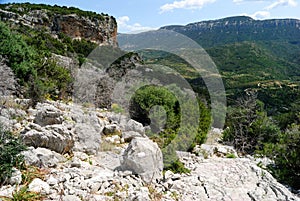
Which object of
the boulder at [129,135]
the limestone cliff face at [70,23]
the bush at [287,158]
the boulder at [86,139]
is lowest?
the bush at [287,158]

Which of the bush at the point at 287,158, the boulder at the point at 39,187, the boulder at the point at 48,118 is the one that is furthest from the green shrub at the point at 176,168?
the bush at the point at 287,158

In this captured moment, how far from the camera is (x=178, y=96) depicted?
8.87 m

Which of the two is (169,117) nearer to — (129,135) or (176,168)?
(129,135)

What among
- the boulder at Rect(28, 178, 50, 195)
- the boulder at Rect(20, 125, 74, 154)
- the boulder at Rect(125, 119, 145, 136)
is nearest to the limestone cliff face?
the boulder at Rect(125, 119, 145, 136)

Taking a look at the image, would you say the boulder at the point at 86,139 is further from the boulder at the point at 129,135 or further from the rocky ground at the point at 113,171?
the boulder at the point at 129,135

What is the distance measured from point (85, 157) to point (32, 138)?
1.09 metres

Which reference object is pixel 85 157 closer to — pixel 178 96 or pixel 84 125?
pixel 84 125

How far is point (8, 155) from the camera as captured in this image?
4.13m

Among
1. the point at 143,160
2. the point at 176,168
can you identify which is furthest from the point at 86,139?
the point at 176,168

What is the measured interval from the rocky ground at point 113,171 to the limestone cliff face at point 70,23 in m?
26.7

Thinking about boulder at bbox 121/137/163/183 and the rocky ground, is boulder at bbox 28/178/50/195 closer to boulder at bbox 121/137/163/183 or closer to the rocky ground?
the rocky ground

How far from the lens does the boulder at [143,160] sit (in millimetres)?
4883

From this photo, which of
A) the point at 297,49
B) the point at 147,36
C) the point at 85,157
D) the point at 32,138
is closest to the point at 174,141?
the point at 85,157

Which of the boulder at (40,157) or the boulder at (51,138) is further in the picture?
the boulder at (51,138)
